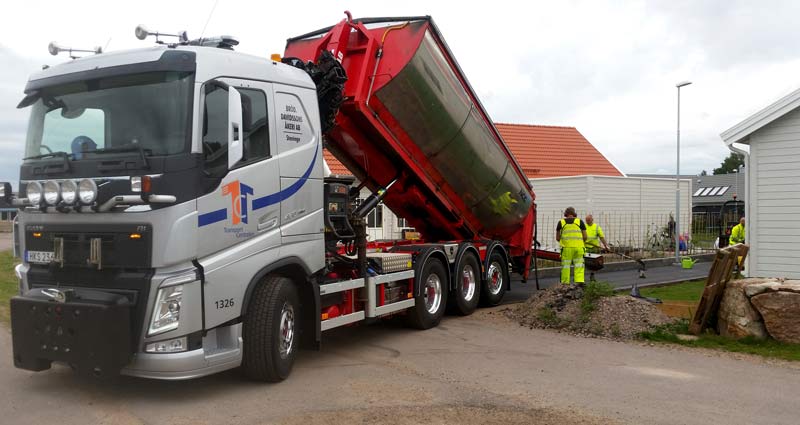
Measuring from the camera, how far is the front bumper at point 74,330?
5.19 meters

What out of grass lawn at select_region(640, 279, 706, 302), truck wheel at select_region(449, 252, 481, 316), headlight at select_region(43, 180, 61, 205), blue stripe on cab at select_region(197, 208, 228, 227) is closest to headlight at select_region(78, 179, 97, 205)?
headlight at select_region(43, 180, 61, 205)

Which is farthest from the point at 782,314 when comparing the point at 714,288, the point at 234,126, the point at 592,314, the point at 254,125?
the point at 234,126

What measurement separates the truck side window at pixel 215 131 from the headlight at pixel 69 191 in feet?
3.38

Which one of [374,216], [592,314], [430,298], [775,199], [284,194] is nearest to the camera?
[284,194]

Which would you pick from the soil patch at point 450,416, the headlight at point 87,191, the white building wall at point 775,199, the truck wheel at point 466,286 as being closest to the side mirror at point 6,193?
the headlight at point 87,191

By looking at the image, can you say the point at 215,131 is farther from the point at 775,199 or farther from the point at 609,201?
the point at 609,201

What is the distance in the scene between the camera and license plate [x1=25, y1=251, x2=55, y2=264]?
570 cm

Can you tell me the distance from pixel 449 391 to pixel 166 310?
2557 millimetres

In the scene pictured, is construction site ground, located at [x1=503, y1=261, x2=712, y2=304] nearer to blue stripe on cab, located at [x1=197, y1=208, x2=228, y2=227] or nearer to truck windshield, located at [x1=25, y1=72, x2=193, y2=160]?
blue stripe on cab, located at [x1=197, y1=208, x2=228, y2=227]

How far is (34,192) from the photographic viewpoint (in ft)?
18.6

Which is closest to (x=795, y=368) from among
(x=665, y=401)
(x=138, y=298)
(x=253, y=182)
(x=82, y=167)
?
(x=665, y=401)

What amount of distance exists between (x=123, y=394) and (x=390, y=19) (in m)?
5.43

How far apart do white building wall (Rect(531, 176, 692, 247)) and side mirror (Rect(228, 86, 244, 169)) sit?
1766cm

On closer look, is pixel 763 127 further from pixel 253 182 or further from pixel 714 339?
pixel 253 182
